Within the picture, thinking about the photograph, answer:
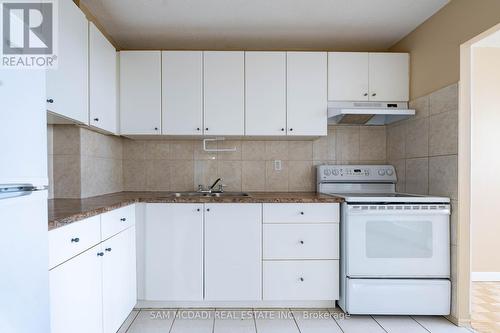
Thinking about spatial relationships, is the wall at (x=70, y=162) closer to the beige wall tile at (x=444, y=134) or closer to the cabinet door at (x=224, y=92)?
the cabinet door at (x=224, y=92)

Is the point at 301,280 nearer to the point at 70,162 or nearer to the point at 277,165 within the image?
the point at 277,165

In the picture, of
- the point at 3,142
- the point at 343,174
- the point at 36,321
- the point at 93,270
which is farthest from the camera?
the point at 343,174

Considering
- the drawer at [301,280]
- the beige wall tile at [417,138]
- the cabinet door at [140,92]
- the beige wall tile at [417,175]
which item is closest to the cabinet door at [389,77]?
the beige wall tile at [417,138]

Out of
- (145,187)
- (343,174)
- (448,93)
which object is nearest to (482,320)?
(343,174)

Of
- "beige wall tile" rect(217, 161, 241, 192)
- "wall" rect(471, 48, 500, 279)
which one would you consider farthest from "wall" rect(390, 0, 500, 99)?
"beige wall tile" rect(217, 161, 241, 192)

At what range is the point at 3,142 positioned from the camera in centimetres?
90

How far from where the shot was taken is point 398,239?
2.30m

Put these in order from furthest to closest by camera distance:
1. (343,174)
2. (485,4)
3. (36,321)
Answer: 1. (343,174)
2. (485,4)
3. (36,321)

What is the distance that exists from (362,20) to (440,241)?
1.78 m

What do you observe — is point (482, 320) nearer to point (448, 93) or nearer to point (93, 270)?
point (448, 93)

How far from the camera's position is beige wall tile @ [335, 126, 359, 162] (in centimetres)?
309

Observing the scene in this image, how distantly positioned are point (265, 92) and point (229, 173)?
0.86 meters

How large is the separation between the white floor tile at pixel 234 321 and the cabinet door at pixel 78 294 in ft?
2.68

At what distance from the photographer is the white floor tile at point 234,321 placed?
2156 millimetres
